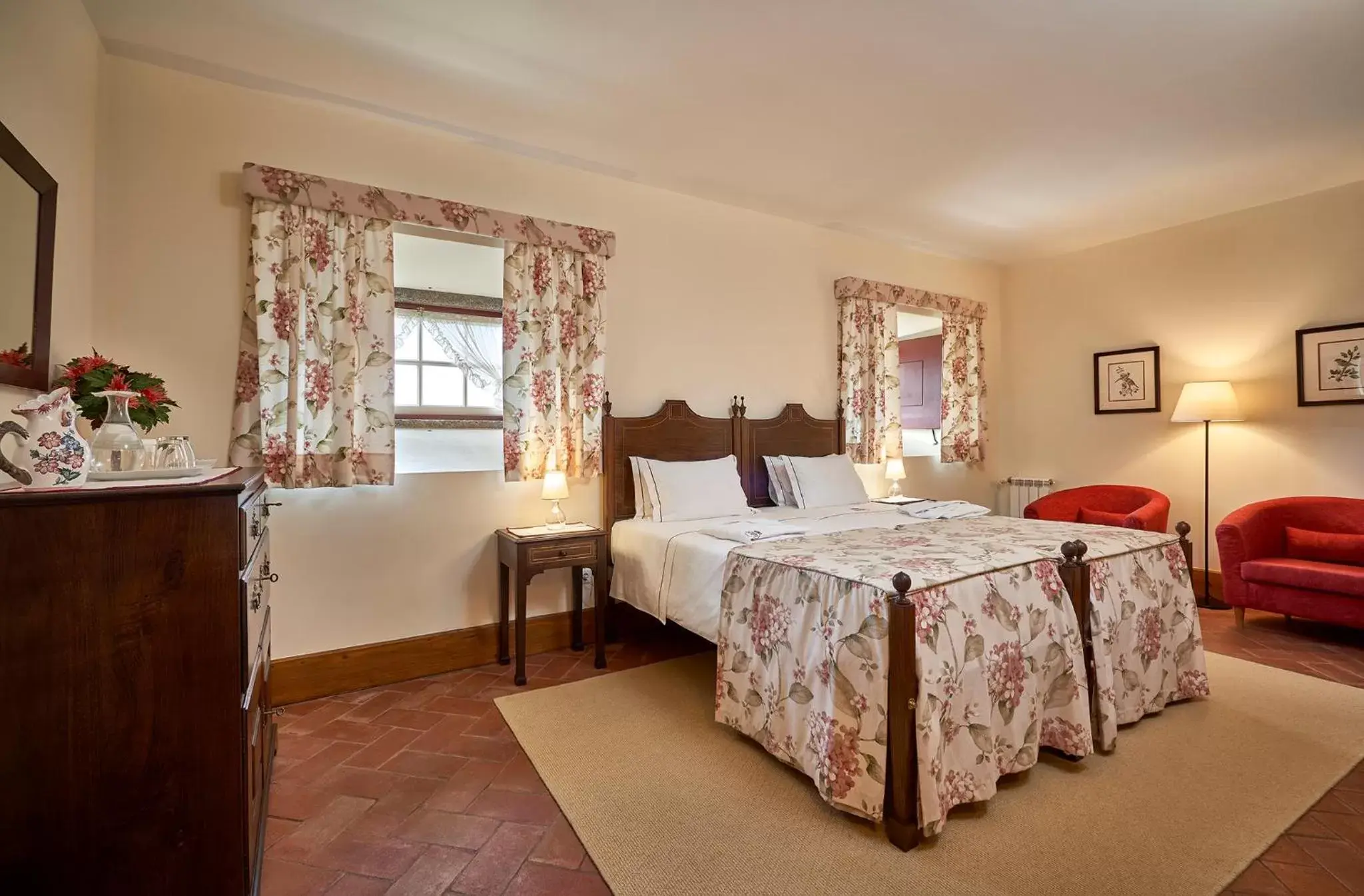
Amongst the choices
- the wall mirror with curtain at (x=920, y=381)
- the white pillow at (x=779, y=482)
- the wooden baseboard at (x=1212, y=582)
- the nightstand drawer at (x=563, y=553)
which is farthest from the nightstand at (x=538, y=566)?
the wooden baseboard at (x=1212, y=582)

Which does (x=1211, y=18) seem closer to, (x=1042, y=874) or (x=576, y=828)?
(x=1042, y=874)

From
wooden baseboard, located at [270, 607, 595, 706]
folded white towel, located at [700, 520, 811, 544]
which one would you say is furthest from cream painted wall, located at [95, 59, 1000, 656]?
folded white towel, located at [700, 520, 811, 544]

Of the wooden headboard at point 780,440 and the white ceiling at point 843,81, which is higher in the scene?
the white ceiling at point 843,81

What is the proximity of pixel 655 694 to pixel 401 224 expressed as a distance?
2.45m

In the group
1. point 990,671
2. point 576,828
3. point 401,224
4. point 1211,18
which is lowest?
point 576,828

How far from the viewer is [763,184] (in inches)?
142

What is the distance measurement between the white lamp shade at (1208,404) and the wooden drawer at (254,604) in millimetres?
5051

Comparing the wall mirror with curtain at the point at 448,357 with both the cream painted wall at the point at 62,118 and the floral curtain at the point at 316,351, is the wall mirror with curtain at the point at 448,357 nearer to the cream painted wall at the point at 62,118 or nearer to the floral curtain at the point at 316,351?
the floral curtain at the point at 316,351

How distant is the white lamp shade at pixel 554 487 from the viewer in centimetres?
305

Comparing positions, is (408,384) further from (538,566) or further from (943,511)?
(943,511)

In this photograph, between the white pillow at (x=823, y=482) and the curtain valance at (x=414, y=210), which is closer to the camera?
the curtain valance at (x=414, y=210)

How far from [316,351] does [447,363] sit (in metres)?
1.78

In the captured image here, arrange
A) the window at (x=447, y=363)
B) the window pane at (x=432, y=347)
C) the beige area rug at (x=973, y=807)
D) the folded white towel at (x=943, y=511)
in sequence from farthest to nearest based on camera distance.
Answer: the window pane at (x=432, y=347)
the window at (x=447, y=363)
the folded white towel at (x=943, y=511)
the beige area rug at (x=973, y=807)

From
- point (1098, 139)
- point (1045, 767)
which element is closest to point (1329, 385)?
point (1098, 139)
